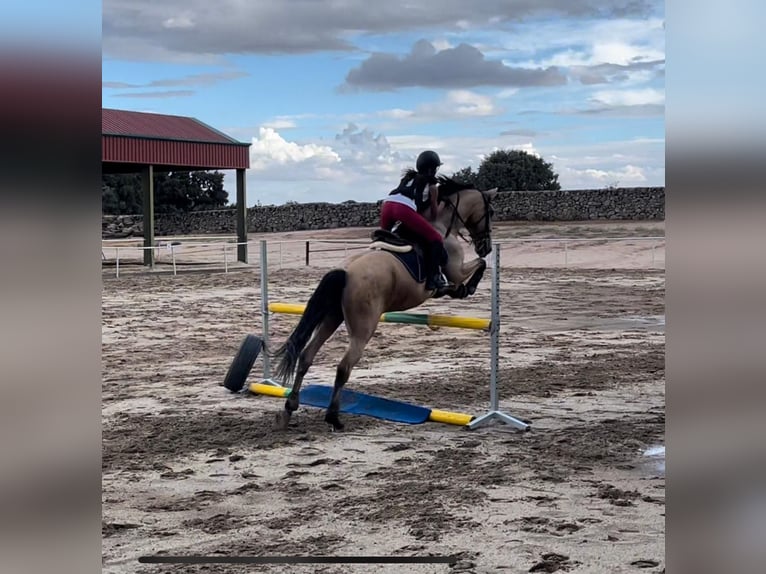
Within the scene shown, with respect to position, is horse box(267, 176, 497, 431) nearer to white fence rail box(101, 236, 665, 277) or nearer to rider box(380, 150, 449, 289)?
rider box(380, 150, 449, 289)

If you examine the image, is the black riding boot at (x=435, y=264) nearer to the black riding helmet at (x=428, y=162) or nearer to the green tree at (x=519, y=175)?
the black riding helmet at (x=428, y=162)

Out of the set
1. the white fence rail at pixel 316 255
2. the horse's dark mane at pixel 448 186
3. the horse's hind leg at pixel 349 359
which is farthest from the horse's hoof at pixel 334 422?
the white fence rail at pixel 316 255

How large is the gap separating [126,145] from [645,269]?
9.05m

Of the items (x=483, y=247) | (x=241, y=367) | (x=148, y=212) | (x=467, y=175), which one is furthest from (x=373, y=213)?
(x=483, y=247)

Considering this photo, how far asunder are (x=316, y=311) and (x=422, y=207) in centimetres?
78

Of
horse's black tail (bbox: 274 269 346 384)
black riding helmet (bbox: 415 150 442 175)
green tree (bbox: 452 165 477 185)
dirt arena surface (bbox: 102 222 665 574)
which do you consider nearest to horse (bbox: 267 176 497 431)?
horse's black tail (bbox: 274 269 346 384)

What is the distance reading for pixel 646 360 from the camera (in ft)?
19.2

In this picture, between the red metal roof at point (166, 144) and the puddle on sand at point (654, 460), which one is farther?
the red metal roof at point (166, 144)

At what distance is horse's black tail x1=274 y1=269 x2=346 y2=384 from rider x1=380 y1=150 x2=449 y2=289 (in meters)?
0.44

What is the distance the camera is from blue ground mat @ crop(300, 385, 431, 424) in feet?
13.0

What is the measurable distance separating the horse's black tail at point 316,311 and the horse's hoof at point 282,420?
0.19 metres

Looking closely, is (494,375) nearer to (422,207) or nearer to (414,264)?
(414,264)

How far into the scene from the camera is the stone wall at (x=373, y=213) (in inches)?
713
